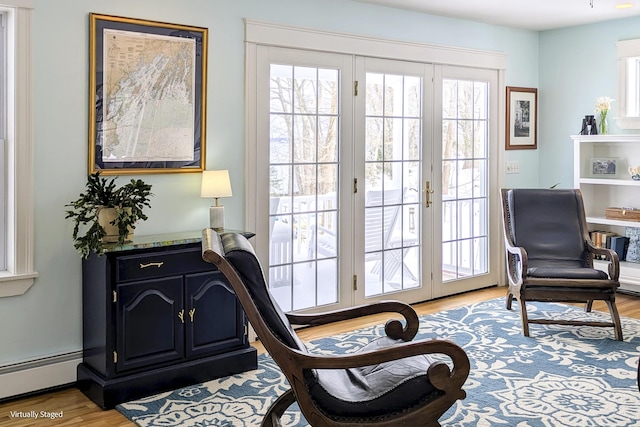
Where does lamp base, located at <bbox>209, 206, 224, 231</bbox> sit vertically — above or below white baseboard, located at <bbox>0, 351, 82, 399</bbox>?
above

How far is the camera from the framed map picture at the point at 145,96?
3830 mm

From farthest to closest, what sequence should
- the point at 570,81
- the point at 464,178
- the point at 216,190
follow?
the point at 570,81
the point at 464,178
the point at 216,190

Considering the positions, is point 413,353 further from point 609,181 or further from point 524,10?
point 609,181

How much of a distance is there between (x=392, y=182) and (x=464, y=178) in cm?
91

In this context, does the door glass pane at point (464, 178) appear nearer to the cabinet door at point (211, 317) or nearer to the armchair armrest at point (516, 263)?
the armchair armrest at point (516, 263)

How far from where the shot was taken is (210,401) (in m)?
3.49

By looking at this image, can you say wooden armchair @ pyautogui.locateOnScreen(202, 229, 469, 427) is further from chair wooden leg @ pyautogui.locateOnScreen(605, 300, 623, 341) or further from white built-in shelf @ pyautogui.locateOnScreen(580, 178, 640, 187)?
white built-in shelf @ pyautogui.locateOnScreen(580, 178, 640, 187)

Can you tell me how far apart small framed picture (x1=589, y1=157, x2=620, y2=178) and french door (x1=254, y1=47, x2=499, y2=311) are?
927 millimetres

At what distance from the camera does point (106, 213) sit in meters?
3.60

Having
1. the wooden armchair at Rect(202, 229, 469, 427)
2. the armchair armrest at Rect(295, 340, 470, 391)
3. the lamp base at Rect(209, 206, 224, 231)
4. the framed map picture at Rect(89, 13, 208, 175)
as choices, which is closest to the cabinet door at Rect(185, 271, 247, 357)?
the lamp base at Rect(209, 206, 224, 231)

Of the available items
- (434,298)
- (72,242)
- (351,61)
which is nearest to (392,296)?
(434,298)

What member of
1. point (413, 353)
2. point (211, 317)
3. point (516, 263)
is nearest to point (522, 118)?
Result: point (516, 263)

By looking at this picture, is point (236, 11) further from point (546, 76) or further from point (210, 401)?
point (546, 76)

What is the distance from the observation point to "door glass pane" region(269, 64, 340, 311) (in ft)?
15.6
